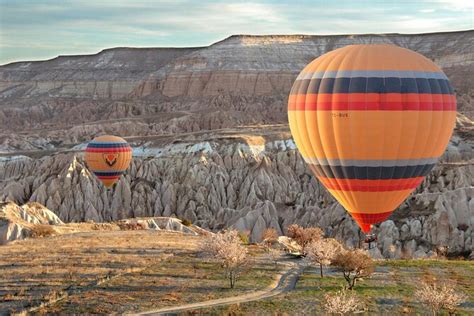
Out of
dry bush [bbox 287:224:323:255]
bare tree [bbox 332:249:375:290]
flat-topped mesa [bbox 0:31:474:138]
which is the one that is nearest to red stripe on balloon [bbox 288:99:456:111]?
bare tree [bbox 332:249:375:290]

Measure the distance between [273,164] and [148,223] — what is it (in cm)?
2686

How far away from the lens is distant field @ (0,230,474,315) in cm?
2267

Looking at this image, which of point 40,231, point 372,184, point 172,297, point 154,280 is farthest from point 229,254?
point 40,231

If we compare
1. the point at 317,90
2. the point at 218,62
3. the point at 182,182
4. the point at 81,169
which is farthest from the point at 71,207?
the point at 218,62

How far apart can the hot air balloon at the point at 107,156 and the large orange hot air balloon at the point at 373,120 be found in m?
37.7

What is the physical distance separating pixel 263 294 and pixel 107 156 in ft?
130

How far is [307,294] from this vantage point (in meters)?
24.5

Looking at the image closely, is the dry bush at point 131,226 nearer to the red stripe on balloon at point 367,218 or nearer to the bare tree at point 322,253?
the bare tree at point 322,253

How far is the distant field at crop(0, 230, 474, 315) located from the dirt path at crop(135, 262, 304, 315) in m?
0.39

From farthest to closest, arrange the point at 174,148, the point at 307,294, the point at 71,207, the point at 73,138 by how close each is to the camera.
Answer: the point at 73,138 < the point at 174,148 < the point at 71,207 < the point at 307,294

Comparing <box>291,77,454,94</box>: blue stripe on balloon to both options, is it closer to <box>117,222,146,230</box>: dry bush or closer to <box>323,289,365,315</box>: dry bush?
<box>323,289,365,315</box>: dry bush

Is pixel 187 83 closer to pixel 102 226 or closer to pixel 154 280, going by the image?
pixel 102 226

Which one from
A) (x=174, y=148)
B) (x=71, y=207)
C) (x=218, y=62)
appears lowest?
(x=71, y=207)

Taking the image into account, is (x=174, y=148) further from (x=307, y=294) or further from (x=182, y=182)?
(x=307, y=294)
